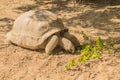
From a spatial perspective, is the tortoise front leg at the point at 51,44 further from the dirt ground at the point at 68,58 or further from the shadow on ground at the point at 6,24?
the shadow on ground at the point at 6,24

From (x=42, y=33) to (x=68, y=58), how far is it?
24.6 inches

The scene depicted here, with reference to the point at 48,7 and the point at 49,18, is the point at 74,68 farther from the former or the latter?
the point at 48,7

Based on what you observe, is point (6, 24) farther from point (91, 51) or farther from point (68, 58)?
point (91, 51)

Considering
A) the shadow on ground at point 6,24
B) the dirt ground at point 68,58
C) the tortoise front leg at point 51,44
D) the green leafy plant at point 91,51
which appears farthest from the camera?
the shadow on ground at point 6,24

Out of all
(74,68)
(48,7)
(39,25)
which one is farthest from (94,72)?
(48,7)

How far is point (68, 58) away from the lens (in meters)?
4.91

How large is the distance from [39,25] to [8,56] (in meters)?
0.79

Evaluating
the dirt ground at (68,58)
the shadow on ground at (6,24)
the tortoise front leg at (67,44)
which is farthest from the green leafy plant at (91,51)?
the shadow on ground at (6,24)

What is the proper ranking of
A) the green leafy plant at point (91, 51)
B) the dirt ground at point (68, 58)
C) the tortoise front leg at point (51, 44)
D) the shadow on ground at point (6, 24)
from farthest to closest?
the shadow on ground at point (6, 24), the tortoise front leg at point (51, 44), the green leafy plant at point (91, 51), the dirt ground at point (68, 58)

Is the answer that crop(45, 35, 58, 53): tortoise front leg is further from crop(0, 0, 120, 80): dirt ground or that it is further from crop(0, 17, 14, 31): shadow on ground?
crop(0, 17, 14, 31): shadow on ground

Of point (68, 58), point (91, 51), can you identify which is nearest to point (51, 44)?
point (68, 58)

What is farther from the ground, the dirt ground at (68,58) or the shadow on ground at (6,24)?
the shadow on ground at (6,24)

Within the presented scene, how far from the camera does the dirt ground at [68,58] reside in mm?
4496

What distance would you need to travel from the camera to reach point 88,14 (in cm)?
690
